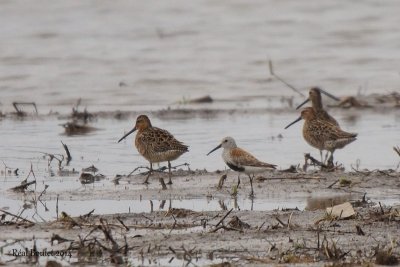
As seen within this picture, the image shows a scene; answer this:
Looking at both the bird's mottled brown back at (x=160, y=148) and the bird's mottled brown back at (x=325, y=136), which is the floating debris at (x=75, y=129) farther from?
the bird's mottled brown back at (x=325, y=136)

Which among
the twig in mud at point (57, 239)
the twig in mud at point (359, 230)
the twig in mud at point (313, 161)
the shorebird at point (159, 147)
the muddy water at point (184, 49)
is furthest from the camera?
the muddy water at point (184, 49)

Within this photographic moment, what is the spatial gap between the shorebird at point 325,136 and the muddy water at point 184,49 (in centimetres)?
469

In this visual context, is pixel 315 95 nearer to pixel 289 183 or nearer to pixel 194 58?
pixel 289 183

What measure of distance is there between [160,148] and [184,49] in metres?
11.1

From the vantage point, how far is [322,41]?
2381cm

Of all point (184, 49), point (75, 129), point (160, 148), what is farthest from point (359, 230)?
point (184, 49)

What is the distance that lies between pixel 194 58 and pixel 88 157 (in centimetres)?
969

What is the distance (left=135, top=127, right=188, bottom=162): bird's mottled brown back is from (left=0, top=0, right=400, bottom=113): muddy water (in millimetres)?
5257

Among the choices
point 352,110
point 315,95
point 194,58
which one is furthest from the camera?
point 194,58

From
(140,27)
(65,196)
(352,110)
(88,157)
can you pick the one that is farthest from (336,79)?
(65,196)

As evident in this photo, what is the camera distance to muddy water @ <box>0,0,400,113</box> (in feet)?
64.5

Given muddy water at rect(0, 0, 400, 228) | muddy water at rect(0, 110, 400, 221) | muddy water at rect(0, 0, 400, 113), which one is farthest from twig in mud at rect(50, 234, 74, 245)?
muddy water at rect(0, 0, 400, 113)

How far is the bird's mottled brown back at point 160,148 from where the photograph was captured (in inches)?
482

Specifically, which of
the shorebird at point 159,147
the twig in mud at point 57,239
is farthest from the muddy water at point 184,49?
the twig in mud at point 57,239
